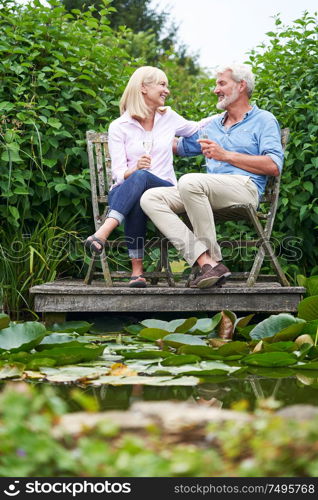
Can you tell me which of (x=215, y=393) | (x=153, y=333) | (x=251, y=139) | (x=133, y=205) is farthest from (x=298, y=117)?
(x=215, y=393)

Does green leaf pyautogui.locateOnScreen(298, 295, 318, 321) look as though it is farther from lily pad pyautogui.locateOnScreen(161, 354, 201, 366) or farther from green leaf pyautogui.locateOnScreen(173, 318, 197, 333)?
lily pad pyautogui.locateOnScreen(161, 354, 201, 366)

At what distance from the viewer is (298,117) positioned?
14.6 ft

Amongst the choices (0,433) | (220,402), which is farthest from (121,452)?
(220,402)

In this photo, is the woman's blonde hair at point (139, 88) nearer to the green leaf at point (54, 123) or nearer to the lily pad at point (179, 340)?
the green leaf at point (54, 123)

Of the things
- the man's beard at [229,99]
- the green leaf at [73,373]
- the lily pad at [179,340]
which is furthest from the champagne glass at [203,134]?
the green leaf at [73,373]

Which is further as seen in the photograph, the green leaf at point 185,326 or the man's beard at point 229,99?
the man's beard at point 229,99

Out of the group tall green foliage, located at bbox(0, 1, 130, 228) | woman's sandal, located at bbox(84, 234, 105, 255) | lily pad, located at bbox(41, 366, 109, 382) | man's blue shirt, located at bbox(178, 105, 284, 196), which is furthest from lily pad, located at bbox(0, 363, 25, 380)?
man's blue shirt, located at bbox(178, 105, 284, 196)

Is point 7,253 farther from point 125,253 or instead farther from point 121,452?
point 121,452

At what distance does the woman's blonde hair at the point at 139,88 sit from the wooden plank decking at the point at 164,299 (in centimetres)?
105

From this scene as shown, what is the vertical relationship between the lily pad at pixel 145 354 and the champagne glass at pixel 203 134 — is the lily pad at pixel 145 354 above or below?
below

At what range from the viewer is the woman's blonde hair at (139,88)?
13.5 ft

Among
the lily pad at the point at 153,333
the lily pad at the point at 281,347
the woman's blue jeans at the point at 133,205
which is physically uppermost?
the woman's blue jeans at the point at 133,205

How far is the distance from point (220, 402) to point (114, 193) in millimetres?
1976
